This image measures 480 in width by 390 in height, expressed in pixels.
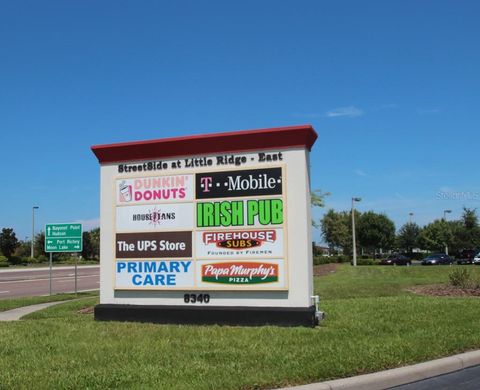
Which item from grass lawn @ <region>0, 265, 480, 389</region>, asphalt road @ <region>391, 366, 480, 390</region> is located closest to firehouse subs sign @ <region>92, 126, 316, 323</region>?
grass lawn @ <region>0, 265, 480, 389</region>

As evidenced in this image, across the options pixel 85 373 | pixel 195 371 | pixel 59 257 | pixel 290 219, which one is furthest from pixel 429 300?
pixel 59 257

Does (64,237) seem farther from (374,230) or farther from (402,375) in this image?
(374,230)

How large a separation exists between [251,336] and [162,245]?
3075 mm

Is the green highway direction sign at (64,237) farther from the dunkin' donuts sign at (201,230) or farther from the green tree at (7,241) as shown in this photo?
the green tree at (7,241)

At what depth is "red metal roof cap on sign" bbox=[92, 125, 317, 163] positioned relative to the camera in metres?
10.4

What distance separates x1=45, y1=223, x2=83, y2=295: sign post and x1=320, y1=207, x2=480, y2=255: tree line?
64.9 meters

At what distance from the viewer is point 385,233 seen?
82.9m

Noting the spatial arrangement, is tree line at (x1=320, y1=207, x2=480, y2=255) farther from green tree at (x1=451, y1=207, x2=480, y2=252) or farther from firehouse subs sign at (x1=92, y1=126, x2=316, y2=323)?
firehouse subs sign at (x1=92, y1=126, x2=316, y2=323)

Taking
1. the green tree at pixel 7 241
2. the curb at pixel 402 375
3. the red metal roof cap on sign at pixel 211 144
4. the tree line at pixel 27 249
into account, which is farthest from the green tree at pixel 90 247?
the curb at pixel 402 375

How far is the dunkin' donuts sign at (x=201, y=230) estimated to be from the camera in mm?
10438

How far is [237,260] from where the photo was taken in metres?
10.6

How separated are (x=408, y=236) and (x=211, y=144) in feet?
291

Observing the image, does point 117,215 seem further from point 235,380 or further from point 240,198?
point 235,380

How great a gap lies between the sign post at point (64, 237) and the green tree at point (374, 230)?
6485cm
